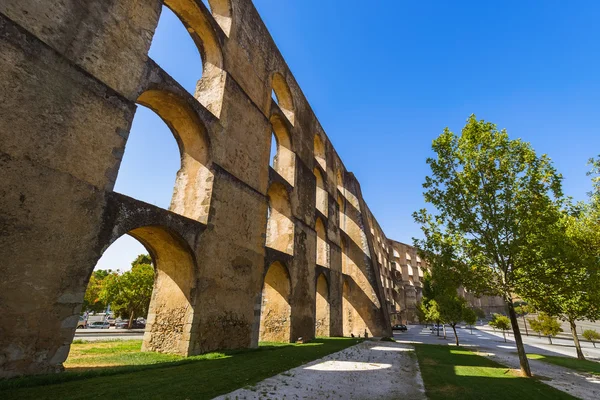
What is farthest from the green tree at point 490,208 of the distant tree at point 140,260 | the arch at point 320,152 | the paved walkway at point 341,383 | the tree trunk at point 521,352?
the distant tree at point 140,260

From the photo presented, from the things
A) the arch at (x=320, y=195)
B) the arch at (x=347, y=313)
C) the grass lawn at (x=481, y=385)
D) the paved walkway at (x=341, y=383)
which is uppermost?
the arch at (x=320, y=195)

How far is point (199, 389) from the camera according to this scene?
202 inches

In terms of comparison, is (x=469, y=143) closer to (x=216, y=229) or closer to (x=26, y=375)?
(x=216, y=229)

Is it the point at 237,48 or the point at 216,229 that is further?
the point at 237,48

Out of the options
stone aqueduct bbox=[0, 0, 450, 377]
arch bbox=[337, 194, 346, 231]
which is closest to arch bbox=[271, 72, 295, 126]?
stone aqueduct bbox=[0, 0, 450, 377]

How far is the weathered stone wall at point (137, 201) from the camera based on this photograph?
5441 mm

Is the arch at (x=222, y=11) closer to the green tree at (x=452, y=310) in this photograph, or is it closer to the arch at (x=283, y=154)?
the arch at (x=283, y=154)

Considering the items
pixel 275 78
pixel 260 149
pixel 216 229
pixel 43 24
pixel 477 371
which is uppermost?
pixel 275 78

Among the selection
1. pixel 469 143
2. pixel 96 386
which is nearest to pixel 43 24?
pixel 96 386

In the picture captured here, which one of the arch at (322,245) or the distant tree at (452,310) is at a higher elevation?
the arch at (322,245)

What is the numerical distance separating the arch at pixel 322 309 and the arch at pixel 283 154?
704 centimetres

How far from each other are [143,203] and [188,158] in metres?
3.27

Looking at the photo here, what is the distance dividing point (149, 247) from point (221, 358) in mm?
3938

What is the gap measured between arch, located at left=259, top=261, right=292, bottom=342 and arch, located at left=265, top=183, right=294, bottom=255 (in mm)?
1295
